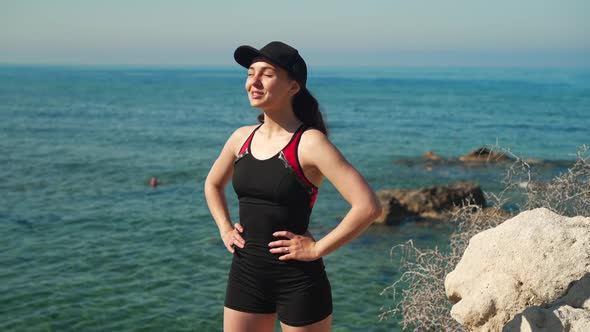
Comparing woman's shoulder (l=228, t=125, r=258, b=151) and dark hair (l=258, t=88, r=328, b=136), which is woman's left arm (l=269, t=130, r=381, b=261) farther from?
woman's shoulder (l=228, t=125, r=258, b=151)

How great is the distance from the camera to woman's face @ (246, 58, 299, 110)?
3914mm

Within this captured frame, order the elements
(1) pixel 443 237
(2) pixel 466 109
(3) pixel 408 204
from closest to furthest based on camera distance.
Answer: (1) pixel 443 237
(3) pixel 408 204
(2) pixel 466 109

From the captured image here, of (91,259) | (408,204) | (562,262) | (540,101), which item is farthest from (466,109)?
(562,262)

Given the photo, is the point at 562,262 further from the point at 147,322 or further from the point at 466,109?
the point at 466,109

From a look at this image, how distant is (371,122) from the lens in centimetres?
5522

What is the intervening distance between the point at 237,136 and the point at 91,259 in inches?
462

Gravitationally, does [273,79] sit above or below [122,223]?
above

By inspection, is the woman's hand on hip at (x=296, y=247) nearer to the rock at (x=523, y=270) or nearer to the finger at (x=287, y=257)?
the finger at (x=287, y=257)

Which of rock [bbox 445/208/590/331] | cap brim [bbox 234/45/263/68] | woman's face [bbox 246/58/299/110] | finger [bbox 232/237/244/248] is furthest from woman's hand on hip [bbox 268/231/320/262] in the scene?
rock [bbox 445/208/590/331]

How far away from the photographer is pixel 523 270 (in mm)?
4211

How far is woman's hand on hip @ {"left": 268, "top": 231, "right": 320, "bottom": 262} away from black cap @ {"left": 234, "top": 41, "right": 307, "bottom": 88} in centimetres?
97

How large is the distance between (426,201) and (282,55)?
48.8 feet

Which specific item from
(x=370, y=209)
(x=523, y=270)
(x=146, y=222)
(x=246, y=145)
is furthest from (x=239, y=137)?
(x=146, y=222)

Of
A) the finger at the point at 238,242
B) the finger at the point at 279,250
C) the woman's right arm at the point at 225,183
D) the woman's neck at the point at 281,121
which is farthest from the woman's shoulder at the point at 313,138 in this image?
the finger at the point at 238,242
